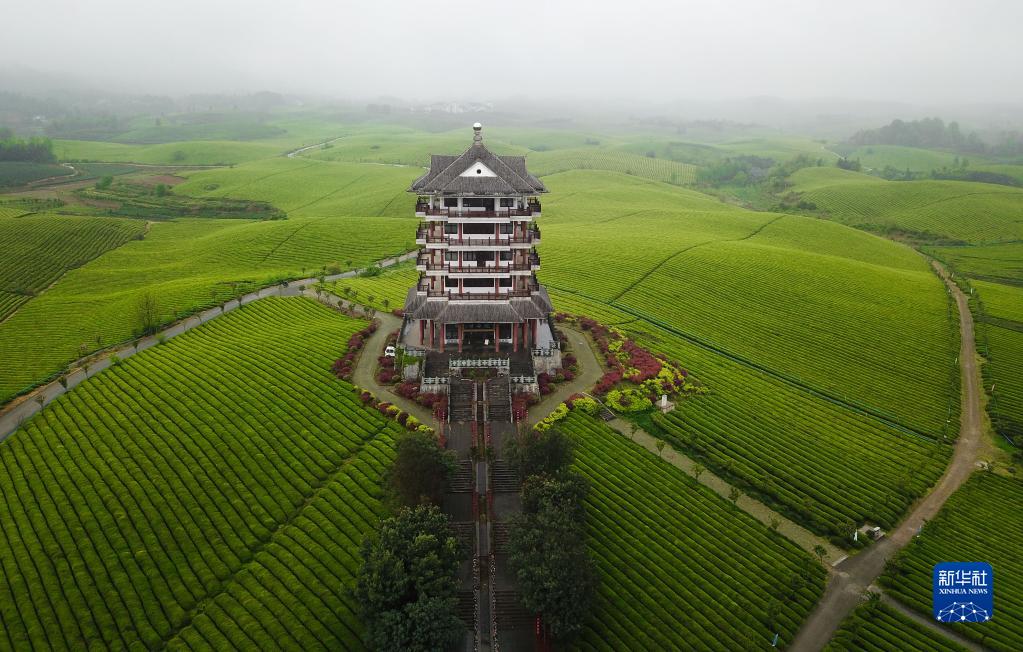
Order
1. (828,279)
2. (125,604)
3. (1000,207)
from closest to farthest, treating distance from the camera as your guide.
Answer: (125,604) → (828,279) → (1000,207)

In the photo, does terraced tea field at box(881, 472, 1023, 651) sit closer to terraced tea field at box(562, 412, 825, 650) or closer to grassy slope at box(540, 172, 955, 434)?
terraced tea field at box(562, 412, 825, 650)

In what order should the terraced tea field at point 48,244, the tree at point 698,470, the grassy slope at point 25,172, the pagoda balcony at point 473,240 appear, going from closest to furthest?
1. the tree at point 698,470
2. the pagoda balcony at point 473,240
3. the terraced tea field at point 48,244
4. the grassy slope at point 25,172

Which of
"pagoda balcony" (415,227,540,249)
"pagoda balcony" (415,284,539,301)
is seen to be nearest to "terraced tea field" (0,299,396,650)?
"pagoda balcony" (415,284,539,301)

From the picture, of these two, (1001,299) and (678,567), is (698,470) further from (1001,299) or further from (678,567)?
(1001,299)

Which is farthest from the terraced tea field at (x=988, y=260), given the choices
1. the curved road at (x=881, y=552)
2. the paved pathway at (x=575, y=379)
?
the paved pathway at (x=575, y=379)

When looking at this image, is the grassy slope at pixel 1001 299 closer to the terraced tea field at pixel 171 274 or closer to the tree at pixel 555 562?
the tree at pixel 555 562

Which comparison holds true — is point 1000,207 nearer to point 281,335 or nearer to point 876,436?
point 876,436

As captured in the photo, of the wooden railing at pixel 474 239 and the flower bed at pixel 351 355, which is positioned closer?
the wooden railing at pixel 474 239

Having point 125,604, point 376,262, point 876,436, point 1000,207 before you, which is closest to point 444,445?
point 125,604
